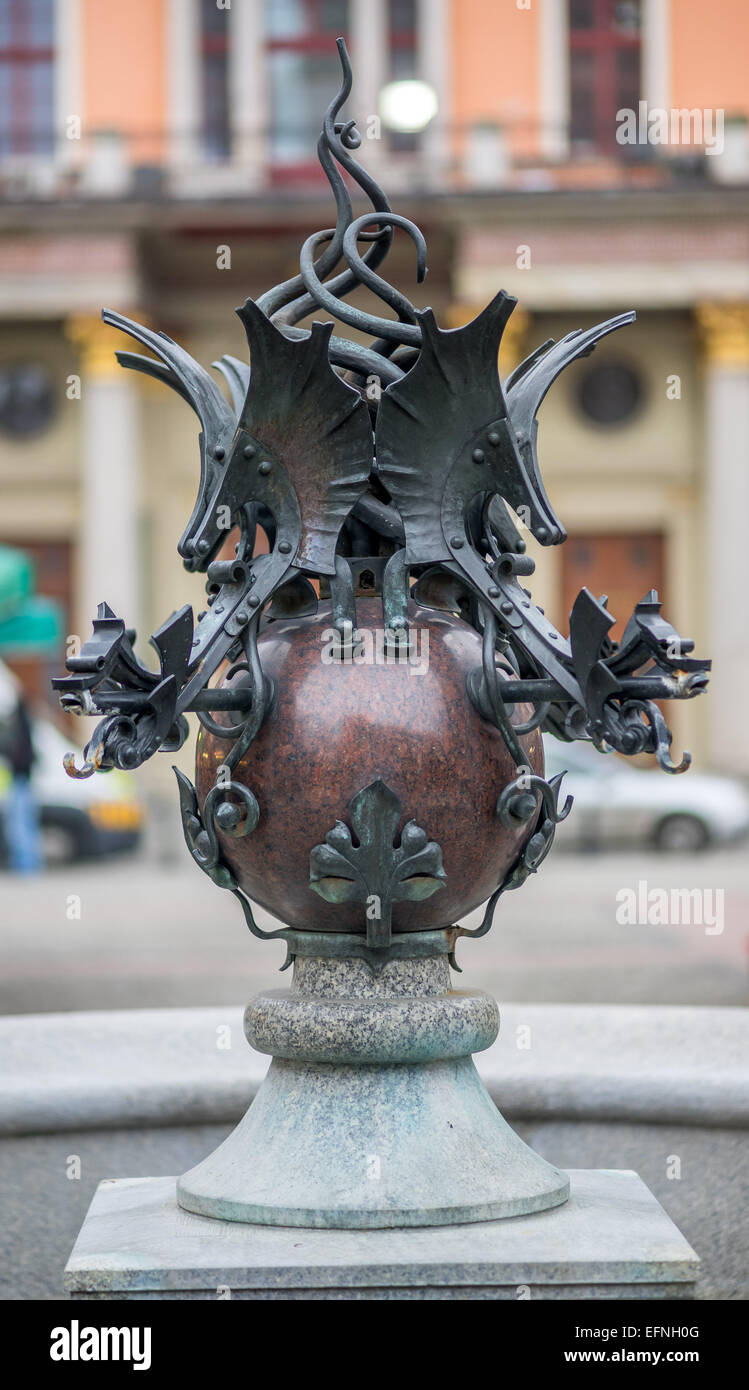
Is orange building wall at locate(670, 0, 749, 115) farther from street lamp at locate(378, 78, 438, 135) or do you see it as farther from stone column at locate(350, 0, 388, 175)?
stone column at locate(350, 0, 388, 175)

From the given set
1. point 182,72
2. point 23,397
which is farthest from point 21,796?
point 182,72

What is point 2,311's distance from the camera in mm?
24906

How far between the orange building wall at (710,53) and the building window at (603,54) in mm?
610

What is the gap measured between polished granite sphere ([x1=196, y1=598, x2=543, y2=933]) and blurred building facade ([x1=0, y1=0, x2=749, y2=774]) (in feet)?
67.3

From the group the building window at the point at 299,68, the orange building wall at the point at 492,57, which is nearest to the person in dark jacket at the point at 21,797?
the building window at the point at 299,68

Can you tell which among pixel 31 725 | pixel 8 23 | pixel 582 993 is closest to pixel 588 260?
pixel 8 23

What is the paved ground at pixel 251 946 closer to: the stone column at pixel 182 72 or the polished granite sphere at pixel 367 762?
the polished granite sphere at pixel 367 762

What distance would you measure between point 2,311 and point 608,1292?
2294 centimetres

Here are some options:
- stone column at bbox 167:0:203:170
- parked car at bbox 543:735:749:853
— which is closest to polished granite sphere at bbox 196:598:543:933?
parked car at bbox 543:735:749:853

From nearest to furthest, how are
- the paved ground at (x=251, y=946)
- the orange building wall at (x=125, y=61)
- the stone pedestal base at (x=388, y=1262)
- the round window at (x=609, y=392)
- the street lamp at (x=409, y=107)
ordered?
the stone pedestal base at (x=388, y=1262) < the paved ground at (x=251, y=946) < the street lamp at (x=409, y=107) < the round window at (x=609, y=392) < the orange building wall at (x=125, y=61)

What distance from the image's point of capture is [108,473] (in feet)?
81.8

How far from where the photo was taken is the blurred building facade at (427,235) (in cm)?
2441

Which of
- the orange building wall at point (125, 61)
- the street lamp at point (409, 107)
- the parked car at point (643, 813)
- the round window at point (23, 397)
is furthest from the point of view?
the orange building wall at point (125, 61)

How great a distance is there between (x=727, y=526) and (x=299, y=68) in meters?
8.90
